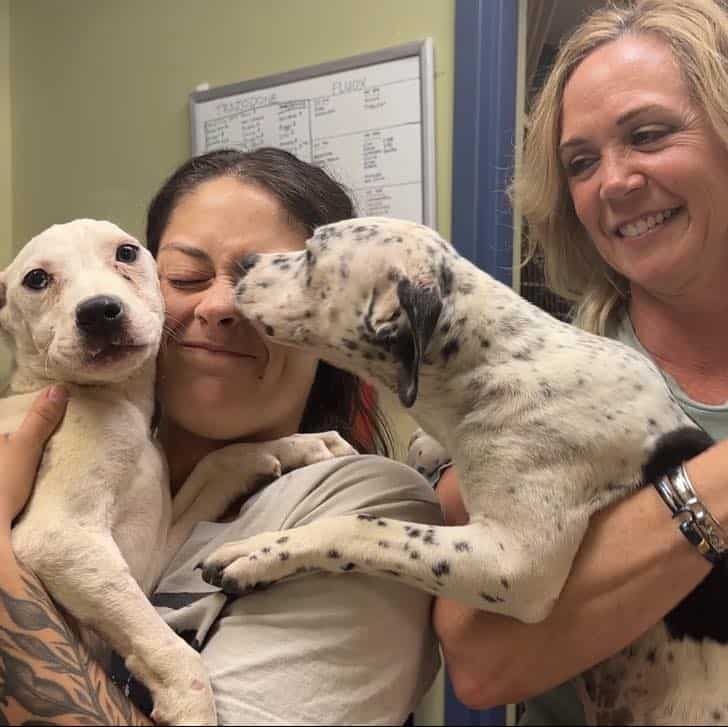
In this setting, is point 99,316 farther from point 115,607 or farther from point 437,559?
point 437,559

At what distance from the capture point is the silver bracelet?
39.4 inches

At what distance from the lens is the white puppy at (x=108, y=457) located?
3.51ft

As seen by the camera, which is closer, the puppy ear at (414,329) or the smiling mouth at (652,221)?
the puppy ear at (414,329)

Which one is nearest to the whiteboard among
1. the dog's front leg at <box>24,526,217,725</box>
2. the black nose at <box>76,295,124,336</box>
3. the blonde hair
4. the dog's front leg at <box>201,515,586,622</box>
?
the blonde hair

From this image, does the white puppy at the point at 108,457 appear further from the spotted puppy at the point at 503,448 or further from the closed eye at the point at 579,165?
the closed eye at the point at 579,165

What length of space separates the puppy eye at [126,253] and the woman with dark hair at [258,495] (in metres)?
0.05

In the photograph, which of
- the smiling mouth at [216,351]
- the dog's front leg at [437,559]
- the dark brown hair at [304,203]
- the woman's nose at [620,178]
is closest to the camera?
the dog's front leg at [437,559]

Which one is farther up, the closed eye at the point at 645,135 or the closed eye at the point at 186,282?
the closed eye at the point at 645,135

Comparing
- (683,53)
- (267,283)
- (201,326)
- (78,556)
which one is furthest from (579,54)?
(78,556)

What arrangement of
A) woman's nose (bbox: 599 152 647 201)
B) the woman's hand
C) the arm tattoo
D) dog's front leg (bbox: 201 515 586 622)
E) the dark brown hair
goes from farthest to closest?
the dark brown hair, woman's nose (bbox: 599 152 647 201), the woman's hand, dog's front leg (bbox: 201 515 586 622), the arm tattoo

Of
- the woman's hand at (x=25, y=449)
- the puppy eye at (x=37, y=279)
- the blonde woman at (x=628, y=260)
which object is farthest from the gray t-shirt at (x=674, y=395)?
the puppy eye at (x=37, y=279)

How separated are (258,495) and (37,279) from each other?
A: 53 centimetres

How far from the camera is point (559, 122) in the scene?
4.84 feet

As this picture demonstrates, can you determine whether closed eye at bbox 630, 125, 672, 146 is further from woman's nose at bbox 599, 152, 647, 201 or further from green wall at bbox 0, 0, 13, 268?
green wall at bbox 0, 0, 13, 268
